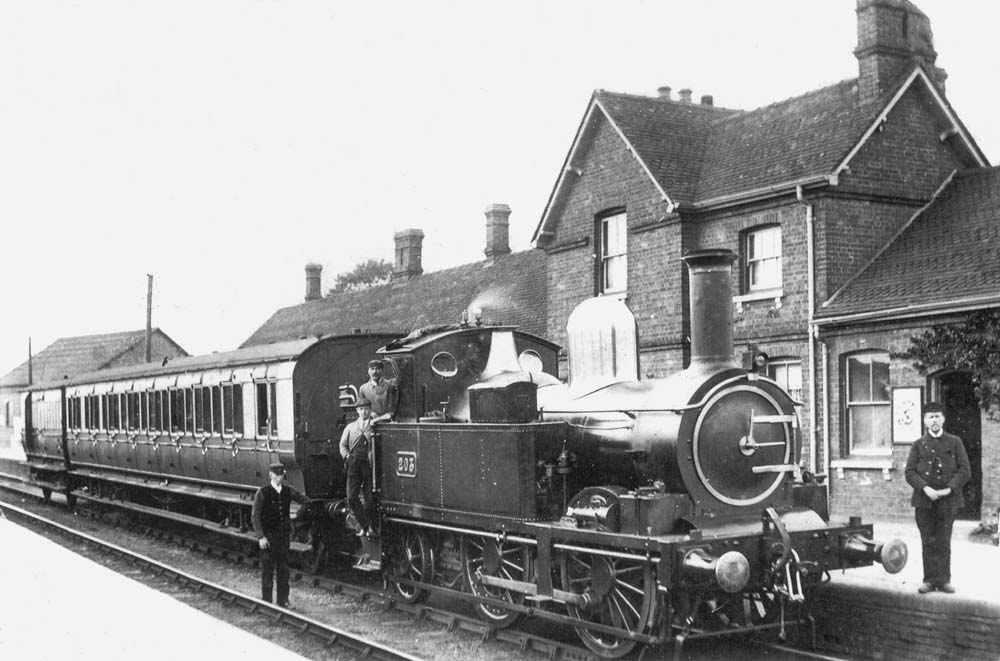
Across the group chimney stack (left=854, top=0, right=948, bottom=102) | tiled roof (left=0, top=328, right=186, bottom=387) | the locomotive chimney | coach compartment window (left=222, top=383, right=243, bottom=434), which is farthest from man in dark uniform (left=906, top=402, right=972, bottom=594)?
tiled roof (left=0, top=328, right=186, bottom=387)

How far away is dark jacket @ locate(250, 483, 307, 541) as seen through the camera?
10766 millimetres

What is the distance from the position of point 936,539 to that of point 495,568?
146 inches

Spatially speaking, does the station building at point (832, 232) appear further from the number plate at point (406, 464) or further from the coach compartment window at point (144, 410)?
the coach compartment window at point (144, 410)

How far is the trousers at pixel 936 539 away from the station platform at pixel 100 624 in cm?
519

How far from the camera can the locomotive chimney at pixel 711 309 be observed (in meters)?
8.39

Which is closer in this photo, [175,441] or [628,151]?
[175,441]

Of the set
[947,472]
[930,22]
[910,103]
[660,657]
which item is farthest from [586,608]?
[930,22]

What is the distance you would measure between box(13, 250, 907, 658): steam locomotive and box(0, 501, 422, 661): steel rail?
1.01 meters

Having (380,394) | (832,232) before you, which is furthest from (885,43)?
(380,394)

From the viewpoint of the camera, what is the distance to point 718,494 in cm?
812

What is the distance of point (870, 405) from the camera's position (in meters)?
15.6

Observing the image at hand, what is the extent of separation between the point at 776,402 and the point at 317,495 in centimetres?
617

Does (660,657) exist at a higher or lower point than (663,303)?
lower

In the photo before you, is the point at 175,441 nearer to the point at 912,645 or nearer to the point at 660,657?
the point at 660,657
